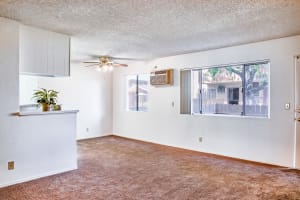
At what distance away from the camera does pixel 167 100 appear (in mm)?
6074

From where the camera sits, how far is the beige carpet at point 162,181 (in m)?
2.95

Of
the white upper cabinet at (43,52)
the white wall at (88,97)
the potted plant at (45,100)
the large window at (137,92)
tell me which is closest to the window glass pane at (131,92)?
the large window at (137,92)

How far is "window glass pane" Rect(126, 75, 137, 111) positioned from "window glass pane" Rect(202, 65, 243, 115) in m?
2.53

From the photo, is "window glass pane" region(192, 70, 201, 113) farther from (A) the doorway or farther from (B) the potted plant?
(B) the potted plant

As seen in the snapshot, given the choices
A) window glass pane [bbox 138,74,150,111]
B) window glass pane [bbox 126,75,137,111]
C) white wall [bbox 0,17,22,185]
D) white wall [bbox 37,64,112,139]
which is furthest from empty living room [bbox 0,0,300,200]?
window glass pane [bbox 126,75,137,111]

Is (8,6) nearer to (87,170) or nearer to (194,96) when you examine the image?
(87,170)

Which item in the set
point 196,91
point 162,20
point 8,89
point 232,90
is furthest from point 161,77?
point 8,89

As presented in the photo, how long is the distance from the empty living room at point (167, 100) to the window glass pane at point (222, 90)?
0.08 feet

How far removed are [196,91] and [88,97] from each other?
11.4ft

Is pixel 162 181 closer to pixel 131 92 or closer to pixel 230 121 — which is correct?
pixel 230 121

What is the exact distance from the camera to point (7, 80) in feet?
10.5

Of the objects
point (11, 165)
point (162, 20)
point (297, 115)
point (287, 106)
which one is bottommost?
point (11, 165)

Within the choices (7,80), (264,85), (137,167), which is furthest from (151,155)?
(7,80)

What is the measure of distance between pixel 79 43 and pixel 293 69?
412 centimetres
